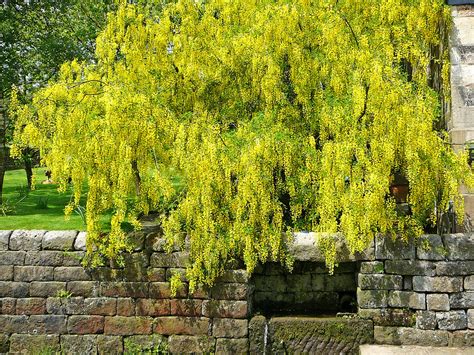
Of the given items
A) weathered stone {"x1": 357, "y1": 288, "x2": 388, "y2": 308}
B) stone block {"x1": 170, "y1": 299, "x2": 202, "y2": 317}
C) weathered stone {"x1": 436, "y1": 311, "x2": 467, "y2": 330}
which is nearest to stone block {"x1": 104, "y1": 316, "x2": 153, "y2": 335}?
stone block {"x1": 170, "y1": 299, "x2": 202, "y2": 317}

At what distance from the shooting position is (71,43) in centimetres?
1659

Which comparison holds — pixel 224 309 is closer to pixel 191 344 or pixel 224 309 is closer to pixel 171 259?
pixel 191 344

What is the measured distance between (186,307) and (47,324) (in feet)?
6.09

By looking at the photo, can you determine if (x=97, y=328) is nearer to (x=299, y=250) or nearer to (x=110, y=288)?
(x=110, y=288)

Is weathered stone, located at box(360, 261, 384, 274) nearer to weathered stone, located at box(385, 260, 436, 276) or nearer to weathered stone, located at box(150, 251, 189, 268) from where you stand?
weathered stone, located at box(385, 260, 436, 276)

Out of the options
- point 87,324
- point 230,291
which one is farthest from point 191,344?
point 87,324

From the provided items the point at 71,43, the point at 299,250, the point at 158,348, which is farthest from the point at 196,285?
the point at 71,43

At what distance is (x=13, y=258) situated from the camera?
23.1 feet

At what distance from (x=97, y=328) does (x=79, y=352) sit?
0.38 m

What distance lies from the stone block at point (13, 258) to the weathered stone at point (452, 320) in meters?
5.38

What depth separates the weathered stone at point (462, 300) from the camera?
650cm

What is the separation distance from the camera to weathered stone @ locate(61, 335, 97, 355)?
689 centimetres

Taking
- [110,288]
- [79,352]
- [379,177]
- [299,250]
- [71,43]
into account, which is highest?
[71,43]

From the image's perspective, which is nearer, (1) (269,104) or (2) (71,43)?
(1) (269,104)
